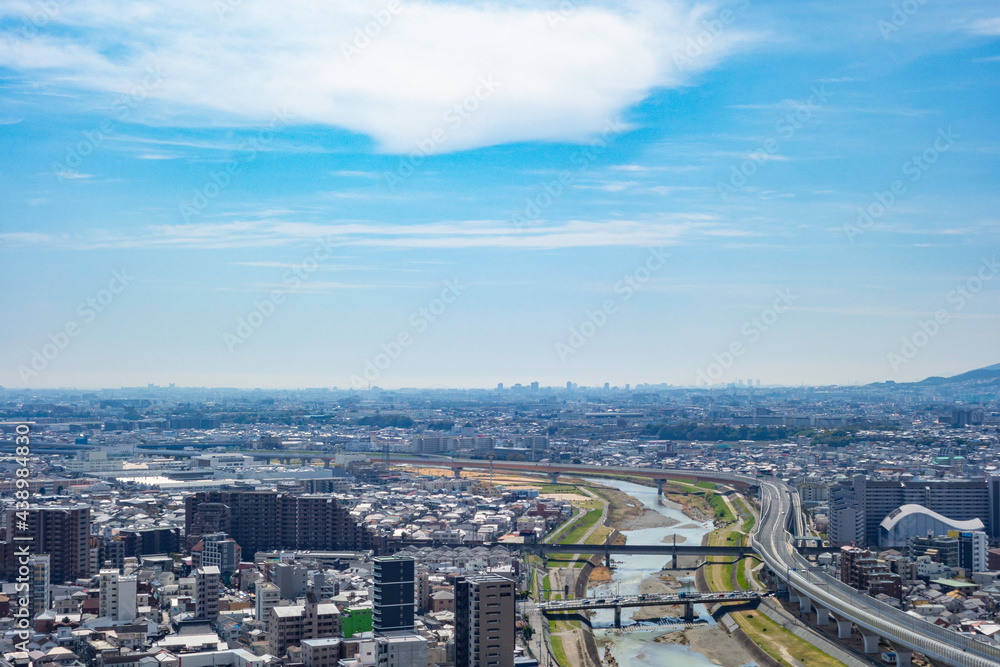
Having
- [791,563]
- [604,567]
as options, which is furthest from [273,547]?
[791,563]

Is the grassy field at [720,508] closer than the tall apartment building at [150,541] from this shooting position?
No

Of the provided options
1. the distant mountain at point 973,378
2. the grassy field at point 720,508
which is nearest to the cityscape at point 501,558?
the grassy field at point 720,508

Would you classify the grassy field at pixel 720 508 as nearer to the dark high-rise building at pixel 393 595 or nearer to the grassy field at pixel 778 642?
the grassy field at pixel 778 642

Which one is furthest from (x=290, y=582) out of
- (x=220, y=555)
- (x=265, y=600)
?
(x=220, y=555)

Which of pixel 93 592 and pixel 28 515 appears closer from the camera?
pixel 93 592

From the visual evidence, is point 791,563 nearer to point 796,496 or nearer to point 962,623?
point 962,623

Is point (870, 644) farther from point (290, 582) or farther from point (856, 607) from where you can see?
point (290, 582)
